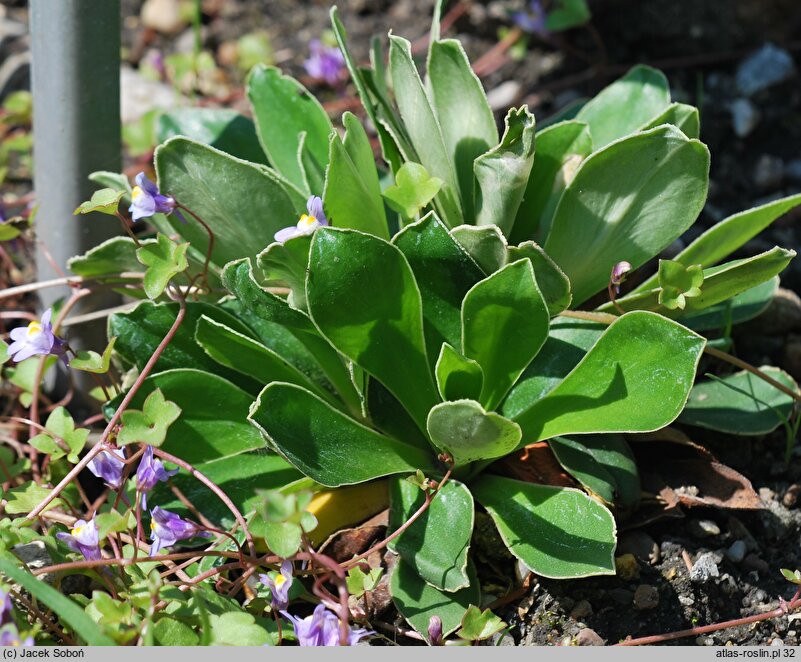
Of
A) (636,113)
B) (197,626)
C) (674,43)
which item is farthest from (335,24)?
(674,43)

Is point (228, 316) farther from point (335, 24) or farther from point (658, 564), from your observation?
point (658, 564)

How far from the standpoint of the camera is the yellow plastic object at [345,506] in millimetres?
1613

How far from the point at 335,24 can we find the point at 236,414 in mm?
672

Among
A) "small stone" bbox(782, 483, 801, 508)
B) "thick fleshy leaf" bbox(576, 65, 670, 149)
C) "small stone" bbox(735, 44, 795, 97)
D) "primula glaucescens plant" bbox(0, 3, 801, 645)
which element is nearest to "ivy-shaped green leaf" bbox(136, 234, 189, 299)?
"primula glaucescens plant" bbox(0, 3, 801, 645)

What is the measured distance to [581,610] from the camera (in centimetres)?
151

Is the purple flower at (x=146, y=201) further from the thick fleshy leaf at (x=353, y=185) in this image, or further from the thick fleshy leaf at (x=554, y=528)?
the thick fleshy leaf at (x=554, y=528)

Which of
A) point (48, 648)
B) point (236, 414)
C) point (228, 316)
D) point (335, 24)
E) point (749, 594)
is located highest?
point (335, 24)

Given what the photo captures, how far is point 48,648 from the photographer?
126cm

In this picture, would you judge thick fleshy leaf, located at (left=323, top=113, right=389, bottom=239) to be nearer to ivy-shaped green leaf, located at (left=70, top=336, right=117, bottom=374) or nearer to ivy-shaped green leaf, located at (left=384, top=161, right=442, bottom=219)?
ivy-shaped green leaf, located at (left=384, top=161, right=442, bottom=219)

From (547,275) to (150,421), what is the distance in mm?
636

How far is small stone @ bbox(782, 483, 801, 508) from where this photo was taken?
67.0 inches

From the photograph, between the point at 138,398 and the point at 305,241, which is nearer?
the point at 305,241

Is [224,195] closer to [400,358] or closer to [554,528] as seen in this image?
[400,358]

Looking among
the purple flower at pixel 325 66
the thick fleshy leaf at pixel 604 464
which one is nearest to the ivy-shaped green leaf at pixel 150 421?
the thick fleshy leaf at pixel 604 464
